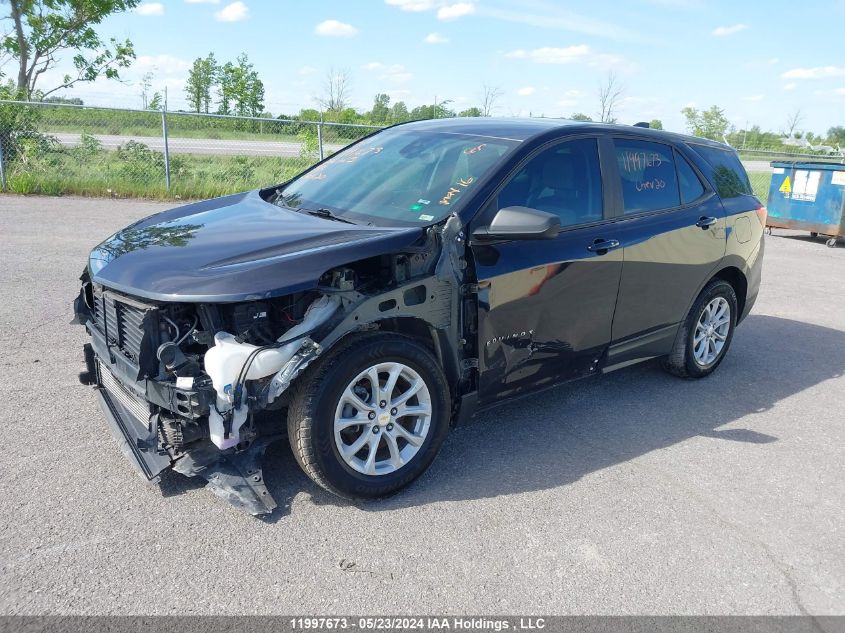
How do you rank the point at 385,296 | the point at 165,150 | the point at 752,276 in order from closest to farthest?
the point at 385,296
the point at 752,276
the point at 165,150

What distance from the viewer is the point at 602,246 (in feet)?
13.9

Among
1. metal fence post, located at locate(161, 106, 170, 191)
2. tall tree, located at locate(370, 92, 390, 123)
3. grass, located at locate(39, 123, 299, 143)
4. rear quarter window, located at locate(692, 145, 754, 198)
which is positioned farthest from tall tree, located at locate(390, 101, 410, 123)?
rear quarter window, located at locate(692, 145, 754, 198)

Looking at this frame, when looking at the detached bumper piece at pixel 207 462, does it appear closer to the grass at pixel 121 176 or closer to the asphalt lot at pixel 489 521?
the asphalt lot at pixel 489 521

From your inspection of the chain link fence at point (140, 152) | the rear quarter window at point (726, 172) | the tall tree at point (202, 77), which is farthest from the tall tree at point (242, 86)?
the rear quarter window at point (726, 172)

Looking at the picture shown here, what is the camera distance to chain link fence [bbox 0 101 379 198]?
13.7 metres

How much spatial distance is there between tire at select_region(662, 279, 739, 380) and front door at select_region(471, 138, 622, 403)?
3.45 feet

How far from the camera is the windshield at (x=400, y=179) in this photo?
3.85 m

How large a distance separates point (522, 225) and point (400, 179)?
1.01m

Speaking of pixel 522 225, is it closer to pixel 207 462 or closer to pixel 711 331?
pixel 207 462

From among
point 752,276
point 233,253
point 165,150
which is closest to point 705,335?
point 752,276

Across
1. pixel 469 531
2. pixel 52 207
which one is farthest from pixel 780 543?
pixel 52 207

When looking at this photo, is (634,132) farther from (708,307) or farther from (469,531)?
(469,531)

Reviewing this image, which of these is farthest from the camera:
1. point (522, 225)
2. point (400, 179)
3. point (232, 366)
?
point (400, 179)

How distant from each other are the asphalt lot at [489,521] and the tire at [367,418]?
17 centimetres
